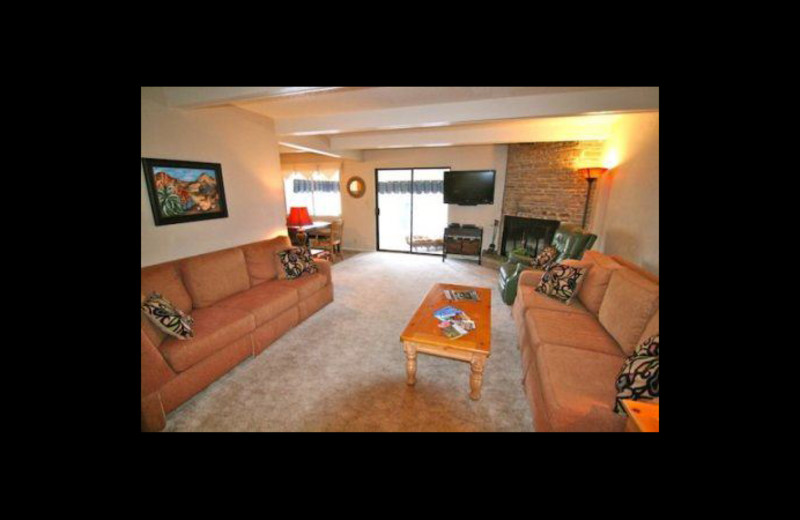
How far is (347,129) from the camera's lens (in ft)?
11.1

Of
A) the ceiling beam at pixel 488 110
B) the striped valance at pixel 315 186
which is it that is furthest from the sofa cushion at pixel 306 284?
the striped valance at pixel 315 186

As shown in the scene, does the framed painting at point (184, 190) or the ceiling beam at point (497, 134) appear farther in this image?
the ceiling beam at point (497, 134)

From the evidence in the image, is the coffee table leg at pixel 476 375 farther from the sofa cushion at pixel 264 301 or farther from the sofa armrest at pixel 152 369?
the sofa armrest at pixel 152 369

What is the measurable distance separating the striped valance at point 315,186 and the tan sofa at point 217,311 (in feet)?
11.9

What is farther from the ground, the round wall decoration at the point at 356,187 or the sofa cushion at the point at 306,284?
the round wall decoration at the point at 356,187

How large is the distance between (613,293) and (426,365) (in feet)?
4.99

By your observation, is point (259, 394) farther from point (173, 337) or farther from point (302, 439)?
point (302, 439)

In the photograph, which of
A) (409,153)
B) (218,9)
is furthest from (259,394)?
(409,153)

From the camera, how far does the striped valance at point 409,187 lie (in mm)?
6023

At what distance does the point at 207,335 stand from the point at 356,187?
5105mm

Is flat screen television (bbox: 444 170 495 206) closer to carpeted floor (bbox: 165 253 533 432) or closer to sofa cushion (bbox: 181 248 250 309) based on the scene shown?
carpeted floor (bbox: 165 253 533 432)

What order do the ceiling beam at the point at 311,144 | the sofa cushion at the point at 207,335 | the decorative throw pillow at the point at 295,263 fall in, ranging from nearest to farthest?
the sofa cushion at the point at 207,335, the decorative throw pillow at the point at 295,263, the ceiling beam at the point at 311,144

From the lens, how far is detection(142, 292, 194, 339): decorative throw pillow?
178 cm
